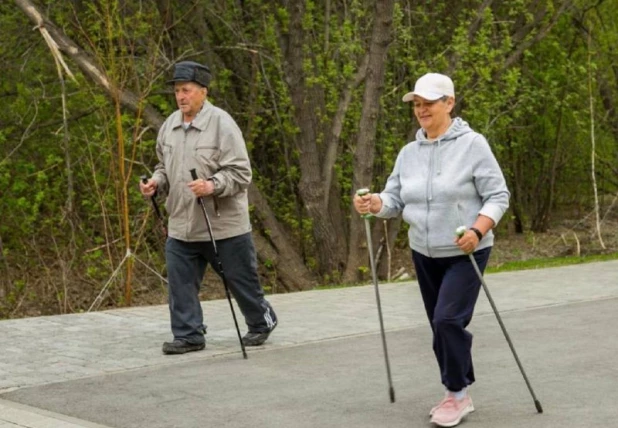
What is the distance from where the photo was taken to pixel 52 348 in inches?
398

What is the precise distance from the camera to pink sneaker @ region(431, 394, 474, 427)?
7.05 m

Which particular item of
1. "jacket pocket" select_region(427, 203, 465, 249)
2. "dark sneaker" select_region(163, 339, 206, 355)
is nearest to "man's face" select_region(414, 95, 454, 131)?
"jacket pocket" select_region(427, 203, 465, 249)

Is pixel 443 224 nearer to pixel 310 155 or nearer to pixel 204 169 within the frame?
pixel 204 169

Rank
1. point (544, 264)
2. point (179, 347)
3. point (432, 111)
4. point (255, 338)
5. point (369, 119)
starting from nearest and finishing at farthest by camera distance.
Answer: point (432, 111)
point (179, 347)
point (255, 338)
point (544, 264)
point (369, 119)

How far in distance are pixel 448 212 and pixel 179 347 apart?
10.5 ft

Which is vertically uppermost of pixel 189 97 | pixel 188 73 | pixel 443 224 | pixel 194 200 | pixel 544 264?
pixel 188 73

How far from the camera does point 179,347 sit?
382 inches

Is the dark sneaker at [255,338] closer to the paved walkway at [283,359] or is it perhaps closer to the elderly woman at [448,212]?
the paved walkway at [283,359]

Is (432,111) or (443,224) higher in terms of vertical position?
(432,111)

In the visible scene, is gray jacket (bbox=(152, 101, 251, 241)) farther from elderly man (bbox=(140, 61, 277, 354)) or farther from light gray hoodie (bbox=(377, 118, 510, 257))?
light gray hoodie (bbox=(377, 118, 510, 257))

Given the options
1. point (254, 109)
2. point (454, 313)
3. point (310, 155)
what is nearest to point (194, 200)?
point (454, 313)

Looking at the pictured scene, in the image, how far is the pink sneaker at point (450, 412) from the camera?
7055 mm

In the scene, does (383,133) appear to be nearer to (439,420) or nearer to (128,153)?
(128,153)

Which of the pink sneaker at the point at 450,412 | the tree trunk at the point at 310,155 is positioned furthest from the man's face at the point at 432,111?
the tree trunk at the point at 310,155
